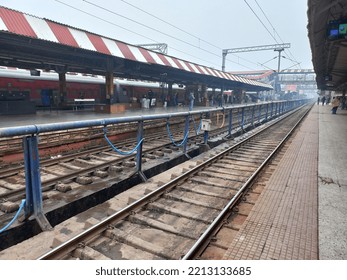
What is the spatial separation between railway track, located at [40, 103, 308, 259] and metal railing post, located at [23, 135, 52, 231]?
3.23 ft

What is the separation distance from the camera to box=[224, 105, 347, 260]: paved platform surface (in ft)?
10.1

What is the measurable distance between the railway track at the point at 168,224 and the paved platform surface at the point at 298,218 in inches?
21.4

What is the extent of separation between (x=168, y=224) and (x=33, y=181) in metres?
2.23

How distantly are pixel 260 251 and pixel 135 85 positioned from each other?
28.1 meters

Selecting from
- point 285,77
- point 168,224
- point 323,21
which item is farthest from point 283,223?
point 285,77

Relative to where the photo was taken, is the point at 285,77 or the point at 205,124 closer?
the point at 205,124

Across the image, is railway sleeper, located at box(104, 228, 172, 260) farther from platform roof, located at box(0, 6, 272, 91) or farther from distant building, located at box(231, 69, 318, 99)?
distant building, located at box(231, 69, 318, 99)

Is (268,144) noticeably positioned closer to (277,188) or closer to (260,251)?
(277,188)

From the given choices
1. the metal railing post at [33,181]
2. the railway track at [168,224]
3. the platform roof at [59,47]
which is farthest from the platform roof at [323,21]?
the platform roof at [59,47]

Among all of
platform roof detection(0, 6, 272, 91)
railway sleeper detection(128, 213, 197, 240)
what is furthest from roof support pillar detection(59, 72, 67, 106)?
railway sleeper detection(128, 213, 197, 240)

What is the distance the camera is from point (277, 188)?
17.2 ft

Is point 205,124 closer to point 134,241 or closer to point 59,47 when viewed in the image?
point 134,241

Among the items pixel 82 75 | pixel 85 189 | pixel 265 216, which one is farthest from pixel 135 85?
pixel 265 216

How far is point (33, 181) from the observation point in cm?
385
